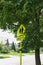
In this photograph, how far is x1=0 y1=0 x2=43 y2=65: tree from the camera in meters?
12.6

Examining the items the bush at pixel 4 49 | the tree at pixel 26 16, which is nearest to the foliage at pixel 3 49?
the bush at pixel 4 49

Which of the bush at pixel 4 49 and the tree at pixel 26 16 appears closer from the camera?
the tree at pixel 26 16

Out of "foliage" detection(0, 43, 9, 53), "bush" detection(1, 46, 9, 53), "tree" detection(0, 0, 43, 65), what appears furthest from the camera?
Result: "bush" detection(1, 46, 9, 53)

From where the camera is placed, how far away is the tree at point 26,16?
12609 millimetres

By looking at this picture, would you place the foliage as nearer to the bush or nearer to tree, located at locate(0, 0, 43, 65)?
the bush

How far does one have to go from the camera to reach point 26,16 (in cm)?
1277

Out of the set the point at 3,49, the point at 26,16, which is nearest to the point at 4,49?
the point at 3,49

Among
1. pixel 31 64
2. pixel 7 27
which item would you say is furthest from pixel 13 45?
pixel 7 27

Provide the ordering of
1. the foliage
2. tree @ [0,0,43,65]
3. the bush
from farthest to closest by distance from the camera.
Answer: the bush, the foliage, tree @ [0,0,43,65]

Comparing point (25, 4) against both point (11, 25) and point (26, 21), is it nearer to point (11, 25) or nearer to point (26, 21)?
point (26, 21)

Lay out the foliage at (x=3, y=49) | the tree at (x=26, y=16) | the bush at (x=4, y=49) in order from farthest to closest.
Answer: the bush at (x=4, y=49) < the foliage at (x=3, y=49) < the tree at (x=26, y=16)

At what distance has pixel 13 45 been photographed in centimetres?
2884

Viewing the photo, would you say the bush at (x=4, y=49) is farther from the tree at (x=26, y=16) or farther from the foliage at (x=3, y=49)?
the tree at (x=26, y=16)

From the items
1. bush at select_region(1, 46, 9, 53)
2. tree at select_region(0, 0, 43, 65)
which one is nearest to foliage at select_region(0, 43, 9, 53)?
bush at select_region(1, 46, 9, 53)
